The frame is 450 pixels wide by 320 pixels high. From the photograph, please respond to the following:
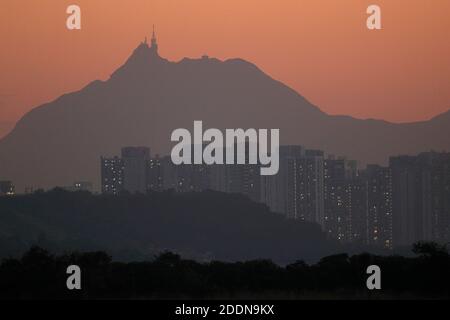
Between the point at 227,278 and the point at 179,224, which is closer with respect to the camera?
the point at 227,278

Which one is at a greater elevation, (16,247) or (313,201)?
(313,201)

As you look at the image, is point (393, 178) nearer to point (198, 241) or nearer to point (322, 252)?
point (322, 252)

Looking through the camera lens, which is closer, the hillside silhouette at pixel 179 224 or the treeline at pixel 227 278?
the treeline at pixel 227 278

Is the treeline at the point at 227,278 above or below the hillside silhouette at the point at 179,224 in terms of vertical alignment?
below

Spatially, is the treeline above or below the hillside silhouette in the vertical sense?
below

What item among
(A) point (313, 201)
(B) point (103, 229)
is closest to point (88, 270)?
(B) point (103, 229)

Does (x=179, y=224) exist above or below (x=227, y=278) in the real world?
above

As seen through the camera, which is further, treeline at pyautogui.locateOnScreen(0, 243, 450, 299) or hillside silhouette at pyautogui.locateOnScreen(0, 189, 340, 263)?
hillside silhouette at pyautogui.locateOnScreen(0, 189, 340, 263)

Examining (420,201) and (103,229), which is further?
(420,201)
